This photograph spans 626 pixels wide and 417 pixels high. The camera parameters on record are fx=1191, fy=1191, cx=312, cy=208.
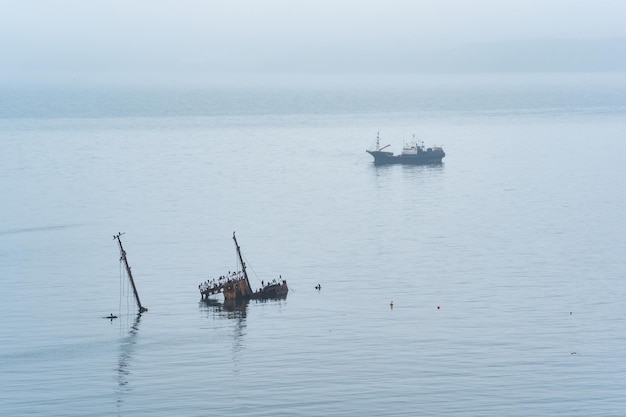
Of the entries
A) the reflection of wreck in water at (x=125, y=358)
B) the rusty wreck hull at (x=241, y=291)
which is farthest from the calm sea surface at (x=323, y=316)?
the rusty wreck hull at (x=241, y=291)

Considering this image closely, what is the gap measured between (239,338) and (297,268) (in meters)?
29.7

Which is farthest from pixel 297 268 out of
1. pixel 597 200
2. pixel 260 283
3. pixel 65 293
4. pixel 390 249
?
pixel 597 200

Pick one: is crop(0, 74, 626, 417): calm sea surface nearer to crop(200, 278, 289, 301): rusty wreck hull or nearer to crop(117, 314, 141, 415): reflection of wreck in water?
crop(117, 314, 141, 415): reflection of wreck in water

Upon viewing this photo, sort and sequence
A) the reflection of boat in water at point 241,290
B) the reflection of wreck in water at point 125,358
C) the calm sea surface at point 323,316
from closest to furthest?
the calm sea surface at point 323,316
the reflection of wreck in water at point 125,358
the reflection of boat in water at point 241,290

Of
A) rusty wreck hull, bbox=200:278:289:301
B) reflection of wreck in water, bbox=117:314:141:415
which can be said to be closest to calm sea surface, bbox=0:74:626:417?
reflection of wreck in water, bbox=117:314:141:415

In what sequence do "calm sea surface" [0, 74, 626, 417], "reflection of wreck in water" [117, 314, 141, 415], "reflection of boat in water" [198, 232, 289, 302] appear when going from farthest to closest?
"reflection of boat in water" [198, 232, 289, 302] < "reflection of wreck in water" [117, 314, 141, 415] < "calm sea surface" [0, 74, 626, 417]

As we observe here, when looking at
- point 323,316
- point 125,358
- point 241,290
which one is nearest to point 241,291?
point 241,290

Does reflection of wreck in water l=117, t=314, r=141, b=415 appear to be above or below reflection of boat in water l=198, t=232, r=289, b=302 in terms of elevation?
below

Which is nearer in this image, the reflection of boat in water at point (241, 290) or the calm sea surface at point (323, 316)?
the calm sea surface at point (323, 316)

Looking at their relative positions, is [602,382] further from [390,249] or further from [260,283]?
[390,249]

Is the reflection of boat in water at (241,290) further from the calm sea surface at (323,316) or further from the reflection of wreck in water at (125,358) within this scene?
the reflection of wreck in water at (125,358)

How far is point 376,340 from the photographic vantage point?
100938 mm

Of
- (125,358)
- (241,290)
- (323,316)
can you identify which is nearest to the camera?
(125,358)

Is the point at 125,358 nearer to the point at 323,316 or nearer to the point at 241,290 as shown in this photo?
the point at 323,316
